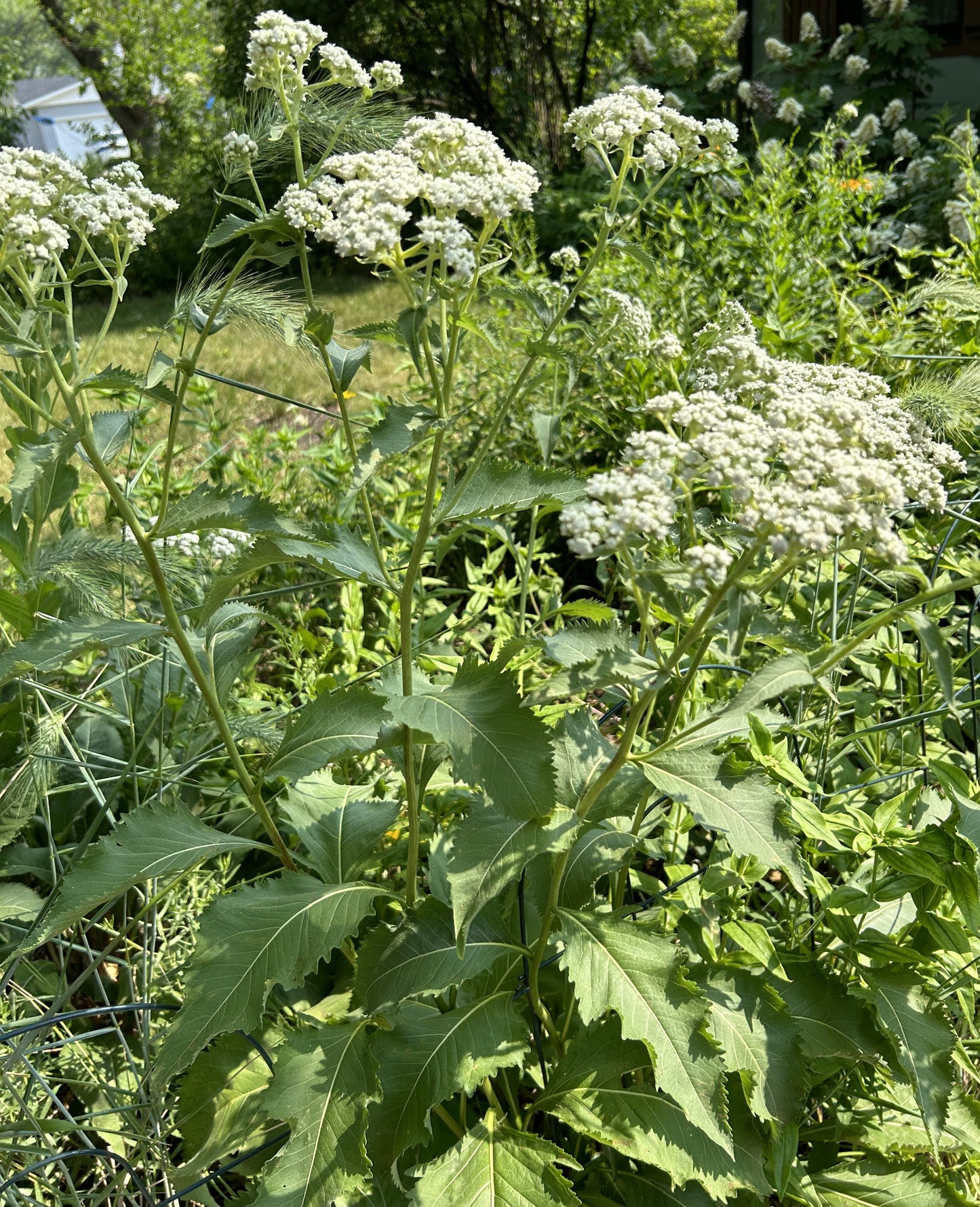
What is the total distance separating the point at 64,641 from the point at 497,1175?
884 millimetres

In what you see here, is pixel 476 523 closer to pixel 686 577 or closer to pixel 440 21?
pixel 686 577

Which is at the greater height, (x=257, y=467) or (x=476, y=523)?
(x=476, y=523)

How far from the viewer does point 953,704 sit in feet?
3.16

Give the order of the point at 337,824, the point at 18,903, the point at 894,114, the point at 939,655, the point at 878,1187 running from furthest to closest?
the point at 894,114 < the point at 18,903 < the point at 337,824 < the point at 878,1187 < the point at 939,655

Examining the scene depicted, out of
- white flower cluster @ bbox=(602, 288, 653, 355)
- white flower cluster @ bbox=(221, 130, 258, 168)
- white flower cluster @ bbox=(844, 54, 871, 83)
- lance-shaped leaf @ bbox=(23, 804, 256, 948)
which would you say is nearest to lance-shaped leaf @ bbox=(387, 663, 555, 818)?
lance-shaped leaf @ bbox=(23, 804, 256, 948)

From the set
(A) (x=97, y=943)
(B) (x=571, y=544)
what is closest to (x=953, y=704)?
(B) (x=571, y=544)

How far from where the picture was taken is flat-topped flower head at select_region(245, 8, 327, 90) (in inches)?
49.3

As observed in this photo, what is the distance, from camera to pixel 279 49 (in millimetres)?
1270

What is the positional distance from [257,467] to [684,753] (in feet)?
8.08

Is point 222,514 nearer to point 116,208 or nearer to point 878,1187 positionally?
point 116,208

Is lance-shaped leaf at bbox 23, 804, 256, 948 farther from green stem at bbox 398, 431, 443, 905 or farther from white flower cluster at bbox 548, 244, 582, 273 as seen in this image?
white flower cluster at bbox 548, 244, 582, 273

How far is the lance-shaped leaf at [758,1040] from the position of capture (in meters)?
1.22

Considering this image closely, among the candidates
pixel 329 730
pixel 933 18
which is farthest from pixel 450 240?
pixel 933 18

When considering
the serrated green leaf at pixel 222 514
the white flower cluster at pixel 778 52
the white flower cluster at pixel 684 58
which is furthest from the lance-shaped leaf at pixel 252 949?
the white flower cluster at pixel 684 58
